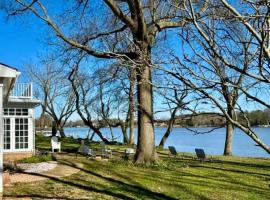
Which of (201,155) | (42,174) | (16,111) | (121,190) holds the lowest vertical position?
(121,190)

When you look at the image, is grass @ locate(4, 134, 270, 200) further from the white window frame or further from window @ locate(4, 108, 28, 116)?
window @ locate(4, 108, 28, 116)

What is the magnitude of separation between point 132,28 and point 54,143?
31.0 feet

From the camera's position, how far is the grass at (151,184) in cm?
1272

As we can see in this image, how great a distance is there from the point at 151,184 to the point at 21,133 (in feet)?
39.9

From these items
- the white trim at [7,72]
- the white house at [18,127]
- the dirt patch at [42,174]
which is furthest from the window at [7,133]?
the white trim at [7,72]

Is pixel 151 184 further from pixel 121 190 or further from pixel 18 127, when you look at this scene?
pixel 18 127

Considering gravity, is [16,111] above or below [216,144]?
above

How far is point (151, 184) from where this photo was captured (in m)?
14.6

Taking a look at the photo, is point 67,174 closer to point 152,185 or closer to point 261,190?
point 152,185

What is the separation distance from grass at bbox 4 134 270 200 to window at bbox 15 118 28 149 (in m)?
5.87

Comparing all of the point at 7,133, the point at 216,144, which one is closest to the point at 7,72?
the point at 7,133

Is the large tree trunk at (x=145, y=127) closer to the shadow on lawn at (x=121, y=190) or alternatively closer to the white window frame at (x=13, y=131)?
the shadow on lawn at (x=121, y=190)

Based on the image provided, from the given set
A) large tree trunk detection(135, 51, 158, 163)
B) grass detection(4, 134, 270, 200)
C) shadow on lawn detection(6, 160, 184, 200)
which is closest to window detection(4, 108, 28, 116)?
grass detection(4, 134, 270, 200)

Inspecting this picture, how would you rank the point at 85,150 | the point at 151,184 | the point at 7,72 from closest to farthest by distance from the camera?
1. the point at 7,72
2. the point at 151,184
3. the point at 85,150
